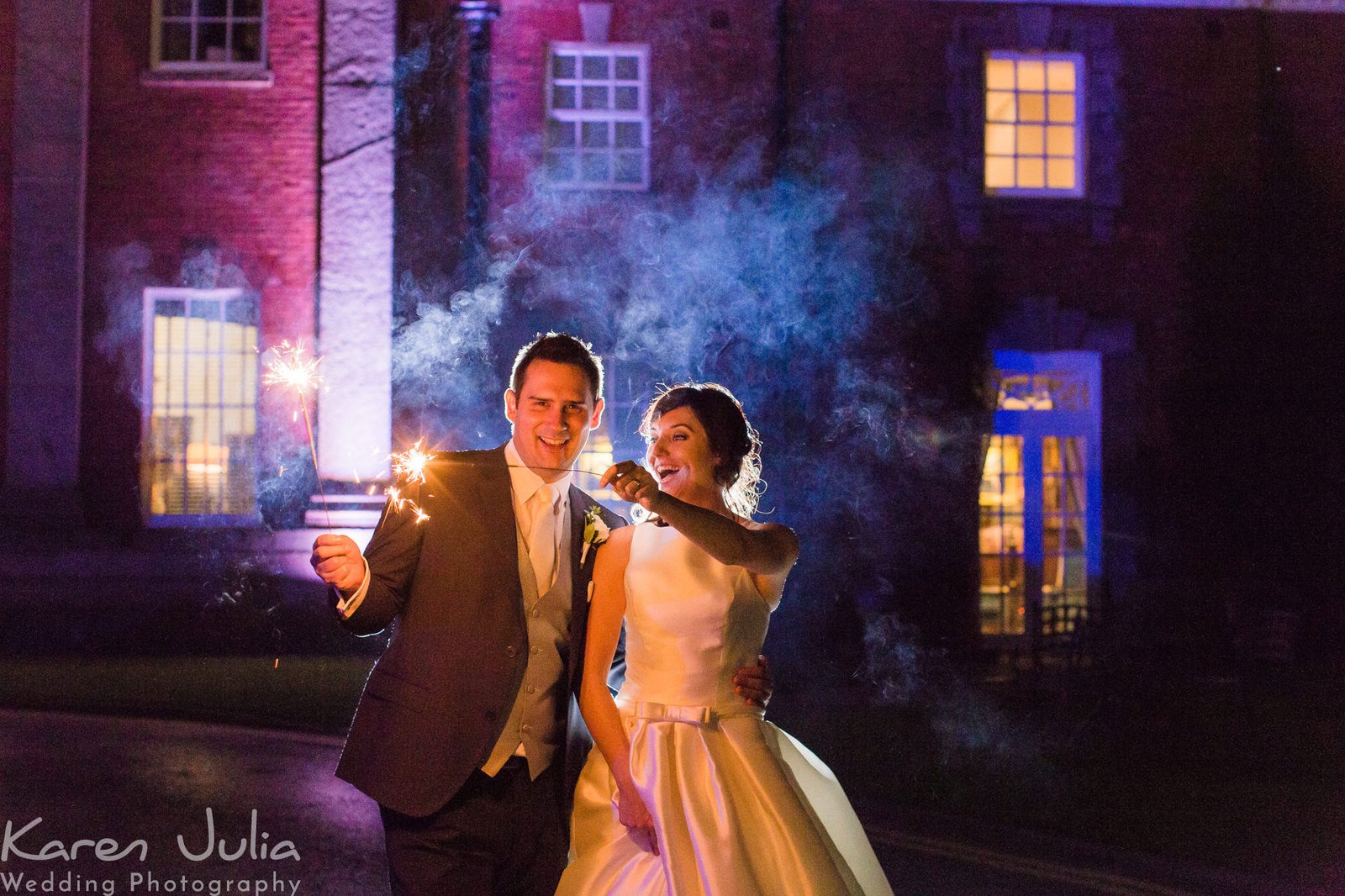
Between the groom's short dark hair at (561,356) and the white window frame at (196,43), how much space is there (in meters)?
8.99

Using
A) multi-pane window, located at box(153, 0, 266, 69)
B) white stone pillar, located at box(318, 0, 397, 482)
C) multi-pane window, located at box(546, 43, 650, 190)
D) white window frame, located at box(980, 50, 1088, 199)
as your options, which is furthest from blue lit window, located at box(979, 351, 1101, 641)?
multi-pane window, located at box(153, 0, 266, 69)

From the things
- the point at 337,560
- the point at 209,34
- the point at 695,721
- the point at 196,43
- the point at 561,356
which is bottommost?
the point at 695,721

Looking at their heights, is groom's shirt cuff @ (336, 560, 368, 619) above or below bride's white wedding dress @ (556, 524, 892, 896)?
above

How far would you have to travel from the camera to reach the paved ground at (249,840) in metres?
5.20

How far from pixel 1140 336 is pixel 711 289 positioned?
4.29m

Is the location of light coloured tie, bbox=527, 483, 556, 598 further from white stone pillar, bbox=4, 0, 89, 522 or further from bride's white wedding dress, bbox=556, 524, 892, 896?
white stone pillar, bbox=4, 0, 89, 522

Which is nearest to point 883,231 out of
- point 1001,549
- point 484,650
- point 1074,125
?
point 1074,125

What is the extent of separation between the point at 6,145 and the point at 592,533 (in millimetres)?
10078

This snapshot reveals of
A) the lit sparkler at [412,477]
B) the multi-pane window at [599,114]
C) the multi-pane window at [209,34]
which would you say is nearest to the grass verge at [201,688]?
the multi-pane window at [599,114]

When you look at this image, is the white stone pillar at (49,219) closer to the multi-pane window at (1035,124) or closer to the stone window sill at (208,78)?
the stone window sill at (208,78)

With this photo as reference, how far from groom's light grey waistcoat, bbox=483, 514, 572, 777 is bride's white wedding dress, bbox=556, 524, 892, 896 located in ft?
0.63

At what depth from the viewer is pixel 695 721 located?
3100 mm

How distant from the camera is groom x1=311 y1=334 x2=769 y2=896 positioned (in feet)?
9.43

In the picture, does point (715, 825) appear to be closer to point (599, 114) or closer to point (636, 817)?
point (636, 817)
